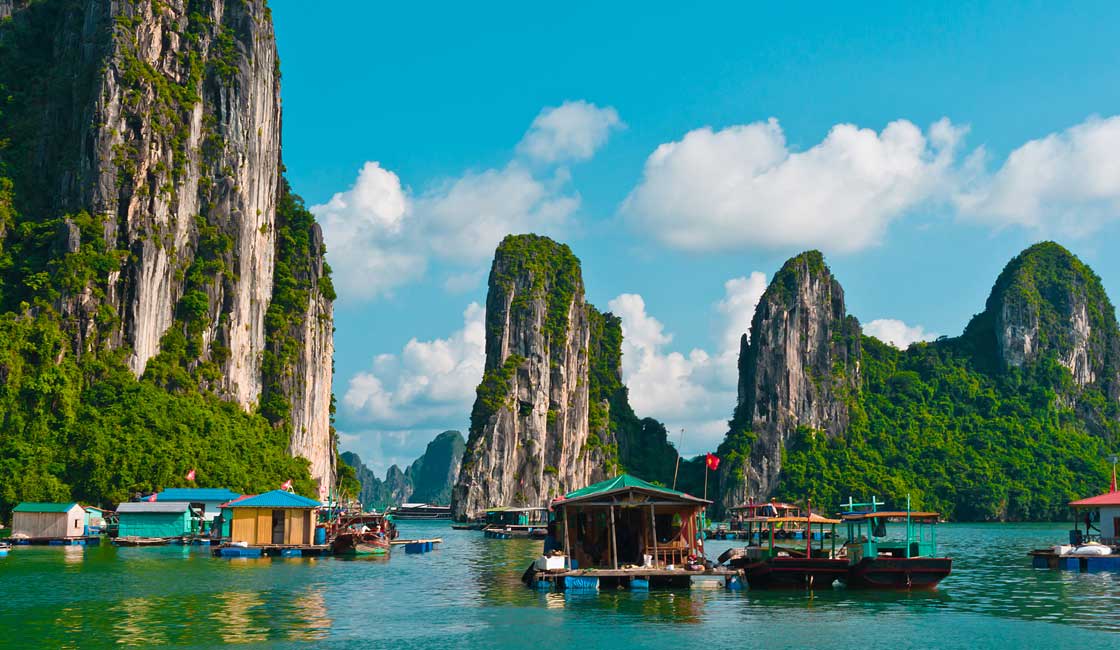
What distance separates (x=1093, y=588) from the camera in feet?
156

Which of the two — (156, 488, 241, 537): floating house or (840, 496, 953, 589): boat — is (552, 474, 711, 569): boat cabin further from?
(156, 488, 241, 537): floating house

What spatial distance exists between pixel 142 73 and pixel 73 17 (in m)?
14.3

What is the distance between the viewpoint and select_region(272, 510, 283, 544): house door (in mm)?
66375

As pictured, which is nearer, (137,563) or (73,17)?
(137,563)

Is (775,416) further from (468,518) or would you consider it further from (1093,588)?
(1093,588)

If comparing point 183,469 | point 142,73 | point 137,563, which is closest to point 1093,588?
point 137,563

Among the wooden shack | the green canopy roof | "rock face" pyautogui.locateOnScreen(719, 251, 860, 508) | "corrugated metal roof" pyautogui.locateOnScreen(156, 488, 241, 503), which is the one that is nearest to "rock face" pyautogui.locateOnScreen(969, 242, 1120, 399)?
"rock face" pyautogui.locateOnScreen(719, 251, 860, 508)

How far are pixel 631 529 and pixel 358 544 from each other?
81.1 feet

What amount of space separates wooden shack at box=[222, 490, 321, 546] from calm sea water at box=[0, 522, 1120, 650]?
30.4 feet

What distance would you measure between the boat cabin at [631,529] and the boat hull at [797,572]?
9.73ft

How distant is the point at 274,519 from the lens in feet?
218

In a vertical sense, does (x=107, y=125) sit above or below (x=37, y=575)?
above

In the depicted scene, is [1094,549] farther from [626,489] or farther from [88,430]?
[88,430]

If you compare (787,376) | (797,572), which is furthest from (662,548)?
(787,376)
